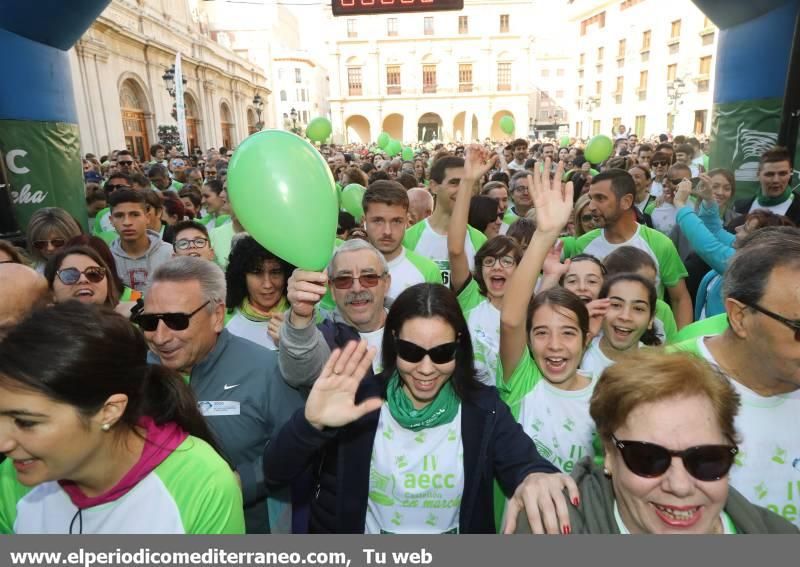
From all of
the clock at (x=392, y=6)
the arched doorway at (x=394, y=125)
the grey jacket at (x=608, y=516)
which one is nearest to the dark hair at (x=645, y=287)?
the grey jacket at (x=608, y=516)

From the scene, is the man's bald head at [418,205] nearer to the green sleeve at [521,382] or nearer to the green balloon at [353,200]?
the green balloon at [353,200]

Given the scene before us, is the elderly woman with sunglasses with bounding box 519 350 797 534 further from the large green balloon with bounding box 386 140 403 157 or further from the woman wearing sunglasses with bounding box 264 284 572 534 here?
the large green balloon with bounding box 386 140 403 157

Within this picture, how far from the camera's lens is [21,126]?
5.73 m

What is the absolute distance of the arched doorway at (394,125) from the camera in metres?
52.0

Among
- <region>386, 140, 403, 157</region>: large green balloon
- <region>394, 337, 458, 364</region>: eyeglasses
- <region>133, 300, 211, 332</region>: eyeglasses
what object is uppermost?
<region>386, 140, 403, 157</region>: large green balloon

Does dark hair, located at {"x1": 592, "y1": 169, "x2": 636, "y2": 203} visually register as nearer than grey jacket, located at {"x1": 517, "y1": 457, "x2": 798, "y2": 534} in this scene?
No

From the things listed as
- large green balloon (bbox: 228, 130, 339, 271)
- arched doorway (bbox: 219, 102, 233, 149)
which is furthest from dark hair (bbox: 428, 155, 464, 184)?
arched doorway (bbox: 219, 102, 233, 149)

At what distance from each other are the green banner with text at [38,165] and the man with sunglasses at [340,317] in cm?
486

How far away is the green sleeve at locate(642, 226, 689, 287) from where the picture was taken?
3.54m

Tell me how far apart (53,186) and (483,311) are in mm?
5728

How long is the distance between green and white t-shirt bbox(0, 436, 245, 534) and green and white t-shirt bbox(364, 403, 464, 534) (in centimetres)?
53

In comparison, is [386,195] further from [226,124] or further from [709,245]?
[226,124]

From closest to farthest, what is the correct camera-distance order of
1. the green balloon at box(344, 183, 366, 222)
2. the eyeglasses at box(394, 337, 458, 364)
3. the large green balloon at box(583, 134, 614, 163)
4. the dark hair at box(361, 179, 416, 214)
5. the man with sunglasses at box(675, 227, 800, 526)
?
1. the man with sunglasses at box(675, 227, 800, 526)
2. the eyeglasses at box(394, 337, 458, 364)
3. the dark hair at box(361, 179, 416, 214)
4. the green balloon at box(344, 183, 366, 222)
5. the large green balloon at box(583, 134, 614, 163)
